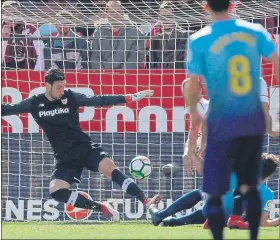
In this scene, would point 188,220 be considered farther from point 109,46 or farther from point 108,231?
point 109,46

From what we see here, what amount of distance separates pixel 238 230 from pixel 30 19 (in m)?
5.56

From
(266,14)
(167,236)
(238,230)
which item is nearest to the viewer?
(167,236)

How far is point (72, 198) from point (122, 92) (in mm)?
2613

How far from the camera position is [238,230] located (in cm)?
1094

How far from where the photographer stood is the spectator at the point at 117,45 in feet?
49.7

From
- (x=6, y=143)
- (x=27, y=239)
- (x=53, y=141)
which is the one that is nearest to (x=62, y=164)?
(x=53, y=141)

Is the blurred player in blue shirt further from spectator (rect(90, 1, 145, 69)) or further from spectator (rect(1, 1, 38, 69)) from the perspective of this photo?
spectator (rect(1, 1, 38, 69))

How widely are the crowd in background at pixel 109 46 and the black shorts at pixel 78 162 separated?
2.53 metres

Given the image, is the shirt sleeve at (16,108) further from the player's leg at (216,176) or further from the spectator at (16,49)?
the player's leg at (216,176)

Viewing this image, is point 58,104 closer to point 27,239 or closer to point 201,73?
point 27,239

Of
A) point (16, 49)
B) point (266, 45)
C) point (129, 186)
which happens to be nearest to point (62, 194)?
point (129, 186)

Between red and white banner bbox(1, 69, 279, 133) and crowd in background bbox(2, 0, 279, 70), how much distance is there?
0.33 metres

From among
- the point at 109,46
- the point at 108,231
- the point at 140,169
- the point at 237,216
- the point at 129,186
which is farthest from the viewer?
the point at 109,46

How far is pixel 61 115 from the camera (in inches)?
506
